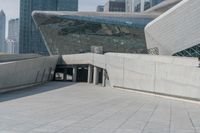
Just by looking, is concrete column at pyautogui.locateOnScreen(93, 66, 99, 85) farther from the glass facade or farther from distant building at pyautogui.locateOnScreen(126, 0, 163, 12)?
distant building at pyautogui.locateOnScreen(126, 0, 163, 12)

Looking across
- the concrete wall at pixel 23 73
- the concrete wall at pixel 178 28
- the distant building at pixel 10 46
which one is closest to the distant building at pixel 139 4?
the distant building at pixel 10 46

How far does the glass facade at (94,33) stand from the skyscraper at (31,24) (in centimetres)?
3693

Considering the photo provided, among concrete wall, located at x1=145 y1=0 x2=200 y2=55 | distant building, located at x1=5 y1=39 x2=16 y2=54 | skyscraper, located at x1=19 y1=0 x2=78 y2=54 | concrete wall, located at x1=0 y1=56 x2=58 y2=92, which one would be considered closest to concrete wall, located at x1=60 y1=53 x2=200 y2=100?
concrete wall, located at x1=0 y1=56 x2=58 y2=92

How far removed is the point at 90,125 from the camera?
1153cm

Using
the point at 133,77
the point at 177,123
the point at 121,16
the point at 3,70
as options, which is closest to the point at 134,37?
the point at 121,16

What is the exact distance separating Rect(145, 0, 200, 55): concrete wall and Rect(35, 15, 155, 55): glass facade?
2435cm

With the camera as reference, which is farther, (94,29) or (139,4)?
(139,4)

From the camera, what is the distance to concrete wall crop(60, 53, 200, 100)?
65.0 ft

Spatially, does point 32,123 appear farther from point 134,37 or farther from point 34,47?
point 34,47

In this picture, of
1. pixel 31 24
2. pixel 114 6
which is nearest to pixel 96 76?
pixel 31 24

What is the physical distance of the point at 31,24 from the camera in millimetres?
110688

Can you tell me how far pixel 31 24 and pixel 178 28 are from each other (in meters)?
81.3

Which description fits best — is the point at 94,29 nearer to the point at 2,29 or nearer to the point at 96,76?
the point at 96,76

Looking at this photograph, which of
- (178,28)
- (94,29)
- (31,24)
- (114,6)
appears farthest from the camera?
(114,6)
